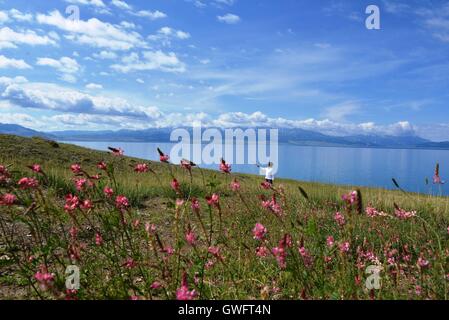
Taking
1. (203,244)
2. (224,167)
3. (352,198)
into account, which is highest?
(224,167)

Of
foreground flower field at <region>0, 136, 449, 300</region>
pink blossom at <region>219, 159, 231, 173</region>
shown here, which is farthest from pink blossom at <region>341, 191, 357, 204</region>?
pink blossom at <region>219, 159, 231, 173</region>

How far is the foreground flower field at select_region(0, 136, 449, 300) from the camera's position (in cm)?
300

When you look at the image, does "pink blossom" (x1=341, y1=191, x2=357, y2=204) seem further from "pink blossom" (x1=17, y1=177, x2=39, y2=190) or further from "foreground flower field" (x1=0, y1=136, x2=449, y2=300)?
"pink blossom" (x1=17, y1=177, x2=39, y2=190)

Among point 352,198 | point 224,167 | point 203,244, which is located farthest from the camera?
point 203,244

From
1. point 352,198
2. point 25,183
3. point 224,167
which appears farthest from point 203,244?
point 352,198

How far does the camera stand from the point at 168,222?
27.7ft

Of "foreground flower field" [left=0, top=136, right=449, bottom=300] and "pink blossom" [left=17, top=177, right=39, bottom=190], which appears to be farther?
"foreground flower field" [left=0, top=136, right=449, bottom=300]

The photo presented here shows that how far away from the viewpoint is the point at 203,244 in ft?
22.0

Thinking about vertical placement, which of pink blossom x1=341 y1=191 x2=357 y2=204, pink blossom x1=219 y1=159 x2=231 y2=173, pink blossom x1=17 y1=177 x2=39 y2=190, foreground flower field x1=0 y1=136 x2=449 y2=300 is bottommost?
foreground flower field x1=0 y1=136 x2=449 y2=300

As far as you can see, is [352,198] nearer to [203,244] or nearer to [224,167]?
[224,167]

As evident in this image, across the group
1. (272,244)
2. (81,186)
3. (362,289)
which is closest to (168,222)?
(272,244)

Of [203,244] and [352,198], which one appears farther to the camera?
[203,244]
